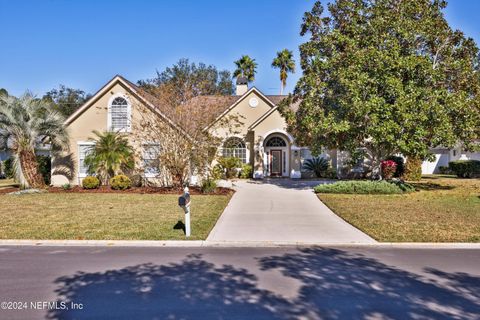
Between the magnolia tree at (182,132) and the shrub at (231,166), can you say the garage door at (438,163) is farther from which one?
the magnolia tree at (182,132)

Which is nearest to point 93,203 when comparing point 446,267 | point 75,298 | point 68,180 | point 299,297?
point 68,180

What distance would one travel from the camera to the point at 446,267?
22.4ft

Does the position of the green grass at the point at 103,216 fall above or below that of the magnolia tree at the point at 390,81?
below

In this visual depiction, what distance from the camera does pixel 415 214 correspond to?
1216cm

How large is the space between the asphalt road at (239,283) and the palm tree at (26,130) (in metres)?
12.5

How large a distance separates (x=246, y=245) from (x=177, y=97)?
11558 mm

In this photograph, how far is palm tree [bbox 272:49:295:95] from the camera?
42.7 meters

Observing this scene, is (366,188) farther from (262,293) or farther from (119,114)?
(119,114)

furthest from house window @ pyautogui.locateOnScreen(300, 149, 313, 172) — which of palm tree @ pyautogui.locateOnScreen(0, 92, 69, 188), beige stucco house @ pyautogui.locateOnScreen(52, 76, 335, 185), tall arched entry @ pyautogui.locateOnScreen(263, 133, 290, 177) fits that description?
palm tree @ pyautogui.locateOnScreen(0, 92, 69, 188)

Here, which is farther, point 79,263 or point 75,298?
point 79,263

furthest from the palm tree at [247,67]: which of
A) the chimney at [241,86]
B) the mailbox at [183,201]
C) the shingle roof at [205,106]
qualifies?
the mailbox at [183,201]

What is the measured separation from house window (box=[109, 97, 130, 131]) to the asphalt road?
1397 cm

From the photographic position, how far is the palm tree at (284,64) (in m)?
42.7

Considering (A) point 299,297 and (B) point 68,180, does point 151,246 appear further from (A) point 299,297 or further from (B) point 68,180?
(B) point 68,180
